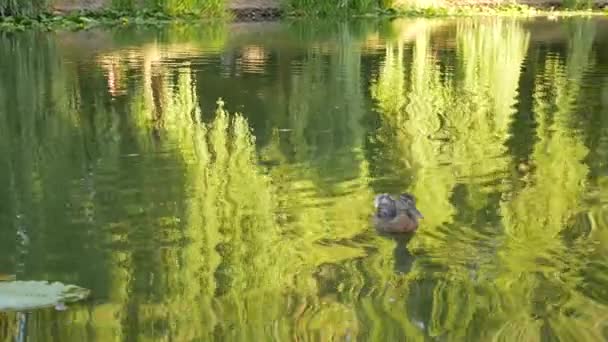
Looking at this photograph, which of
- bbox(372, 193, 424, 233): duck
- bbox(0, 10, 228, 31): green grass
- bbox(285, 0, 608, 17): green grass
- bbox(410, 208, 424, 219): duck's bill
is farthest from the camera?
bbox(285, 0, 608, 17): green grass

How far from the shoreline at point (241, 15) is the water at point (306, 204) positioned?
9.33m

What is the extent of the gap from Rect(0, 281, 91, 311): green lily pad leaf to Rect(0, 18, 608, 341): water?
60mm

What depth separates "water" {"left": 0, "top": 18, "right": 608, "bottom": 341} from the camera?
3.70 m

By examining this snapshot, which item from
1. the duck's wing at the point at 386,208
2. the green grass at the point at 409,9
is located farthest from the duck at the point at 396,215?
the green grass at the point at 409,9

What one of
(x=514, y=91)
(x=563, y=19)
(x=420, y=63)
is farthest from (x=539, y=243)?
(x=563, y=19)

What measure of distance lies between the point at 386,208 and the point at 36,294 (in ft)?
5.89

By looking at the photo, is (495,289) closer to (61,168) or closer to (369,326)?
(369,326)

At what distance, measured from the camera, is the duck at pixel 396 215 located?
14.9ft

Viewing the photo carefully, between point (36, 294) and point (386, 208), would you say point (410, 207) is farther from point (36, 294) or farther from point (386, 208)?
point (36, 294)

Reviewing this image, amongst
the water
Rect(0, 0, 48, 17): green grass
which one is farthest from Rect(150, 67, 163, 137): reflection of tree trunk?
Rect(0, 0, 48, 17): green grass

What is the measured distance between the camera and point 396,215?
4.58 meters

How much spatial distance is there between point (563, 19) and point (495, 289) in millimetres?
21139

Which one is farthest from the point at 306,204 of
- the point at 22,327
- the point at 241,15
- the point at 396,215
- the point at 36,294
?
the point at 241,15

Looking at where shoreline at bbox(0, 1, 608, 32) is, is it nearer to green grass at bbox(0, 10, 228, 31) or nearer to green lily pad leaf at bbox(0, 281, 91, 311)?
green grass at bbox(0, 10, 228, 31)
